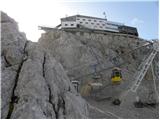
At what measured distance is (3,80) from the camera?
1689cm

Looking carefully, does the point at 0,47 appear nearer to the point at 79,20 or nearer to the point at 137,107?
the point at 137,107

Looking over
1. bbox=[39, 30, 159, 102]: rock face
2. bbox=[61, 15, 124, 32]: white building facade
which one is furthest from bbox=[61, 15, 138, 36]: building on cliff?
bbox=[39, 30, 159, 102]: rock face

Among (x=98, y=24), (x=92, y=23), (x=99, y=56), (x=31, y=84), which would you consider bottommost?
(x=31, y=84)

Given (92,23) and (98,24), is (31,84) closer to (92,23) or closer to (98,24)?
(98,24)

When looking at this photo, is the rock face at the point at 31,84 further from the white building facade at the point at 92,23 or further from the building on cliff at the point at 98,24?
the building on cliff at the point at 98,24

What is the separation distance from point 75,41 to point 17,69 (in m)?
48.5

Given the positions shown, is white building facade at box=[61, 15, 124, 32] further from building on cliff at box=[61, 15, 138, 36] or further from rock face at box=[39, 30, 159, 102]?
rock face at box=[39, 30, 159, 102]

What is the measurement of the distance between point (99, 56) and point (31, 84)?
162 feet

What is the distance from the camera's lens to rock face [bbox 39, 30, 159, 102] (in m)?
56.5

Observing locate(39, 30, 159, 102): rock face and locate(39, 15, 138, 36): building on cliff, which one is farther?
locate(39, 15, 138, 36): building on cliff

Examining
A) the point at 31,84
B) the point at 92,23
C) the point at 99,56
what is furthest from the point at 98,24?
the point at 31,84

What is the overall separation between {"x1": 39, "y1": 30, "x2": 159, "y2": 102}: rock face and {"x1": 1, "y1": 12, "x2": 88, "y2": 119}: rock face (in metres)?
34.0

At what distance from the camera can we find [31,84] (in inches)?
670

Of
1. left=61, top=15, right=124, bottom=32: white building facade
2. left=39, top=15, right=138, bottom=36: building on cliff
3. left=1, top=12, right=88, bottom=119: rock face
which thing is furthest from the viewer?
left=39, top=15, right=138, bottom=36: building on cliff
